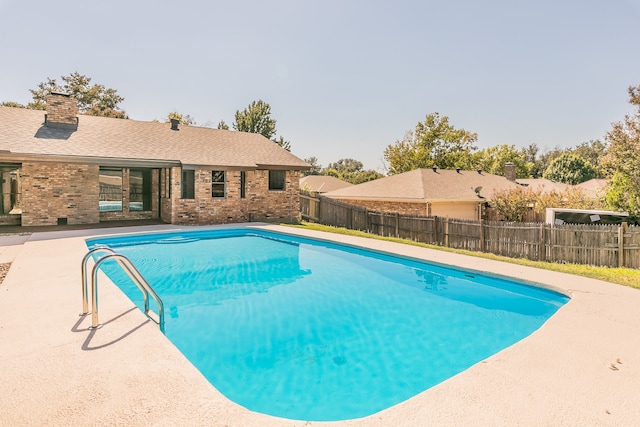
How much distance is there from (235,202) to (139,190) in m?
5.32

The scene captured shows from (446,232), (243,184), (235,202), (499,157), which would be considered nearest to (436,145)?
(499,157)

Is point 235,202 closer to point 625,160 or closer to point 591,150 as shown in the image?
point 625,160

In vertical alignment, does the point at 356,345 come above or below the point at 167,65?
below

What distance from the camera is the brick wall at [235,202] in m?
16.5

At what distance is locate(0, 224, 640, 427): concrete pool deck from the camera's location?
2795mm

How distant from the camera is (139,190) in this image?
18422mm

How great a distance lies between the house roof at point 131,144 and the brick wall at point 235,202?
789mm

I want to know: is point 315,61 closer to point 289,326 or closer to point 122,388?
point 289,326

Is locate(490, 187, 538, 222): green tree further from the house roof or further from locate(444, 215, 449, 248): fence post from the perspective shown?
the house roof

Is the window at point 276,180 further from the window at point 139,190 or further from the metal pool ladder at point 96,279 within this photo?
the metal pool ladder at point 96,279

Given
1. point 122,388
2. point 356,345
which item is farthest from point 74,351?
point 356,345

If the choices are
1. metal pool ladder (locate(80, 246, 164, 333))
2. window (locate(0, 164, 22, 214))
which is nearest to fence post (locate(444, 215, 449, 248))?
metal pool ladder (locate(80, 246, 164, 333))

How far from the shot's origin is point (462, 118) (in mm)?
38781

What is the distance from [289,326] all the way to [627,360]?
14.8 feet
